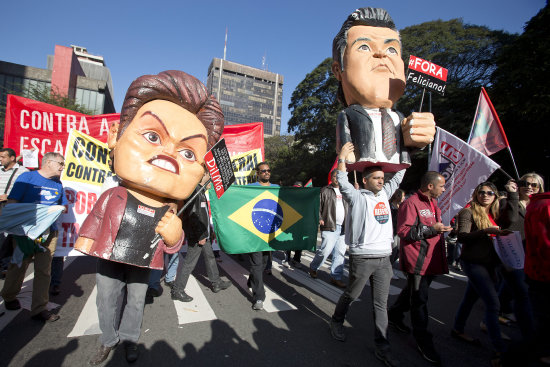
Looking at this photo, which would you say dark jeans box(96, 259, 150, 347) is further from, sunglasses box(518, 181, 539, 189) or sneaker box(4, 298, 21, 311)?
sunglasses box(518, 181, 539, 189)

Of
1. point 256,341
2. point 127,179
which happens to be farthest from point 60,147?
point 256,341

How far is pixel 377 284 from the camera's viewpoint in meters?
2.78

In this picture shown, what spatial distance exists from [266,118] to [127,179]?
10345cm

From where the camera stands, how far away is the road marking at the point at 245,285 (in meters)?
3.78

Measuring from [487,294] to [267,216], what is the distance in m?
2.81

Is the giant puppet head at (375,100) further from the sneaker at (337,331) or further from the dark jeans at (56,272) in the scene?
the dark jeans at (56,272)

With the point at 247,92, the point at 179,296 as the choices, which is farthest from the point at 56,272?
the point at 247,92

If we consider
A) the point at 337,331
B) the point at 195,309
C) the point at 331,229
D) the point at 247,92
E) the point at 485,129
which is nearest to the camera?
the point at 337,331

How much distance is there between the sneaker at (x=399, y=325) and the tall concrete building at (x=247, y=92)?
311 feet

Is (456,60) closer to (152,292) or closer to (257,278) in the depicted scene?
(257,278)

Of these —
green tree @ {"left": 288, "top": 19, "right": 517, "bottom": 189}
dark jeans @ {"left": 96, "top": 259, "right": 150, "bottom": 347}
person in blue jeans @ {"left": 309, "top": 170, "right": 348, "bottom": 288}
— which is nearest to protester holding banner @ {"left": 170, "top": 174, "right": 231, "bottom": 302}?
dark jeans @ {"left": 96, "top": 259, "right": 150, "bottom": 347}

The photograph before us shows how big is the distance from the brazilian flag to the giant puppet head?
67.7 inches

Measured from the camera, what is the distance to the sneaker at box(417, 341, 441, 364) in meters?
2.65

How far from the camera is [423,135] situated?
287cm
